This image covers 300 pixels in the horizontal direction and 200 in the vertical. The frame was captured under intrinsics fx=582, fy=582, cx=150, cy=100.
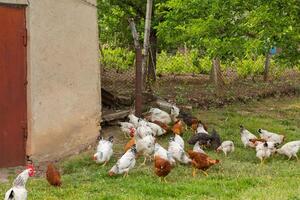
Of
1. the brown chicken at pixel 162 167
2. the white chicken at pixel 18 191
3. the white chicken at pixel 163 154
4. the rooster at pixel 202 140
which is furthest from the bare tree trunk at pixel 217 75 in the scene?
the white chicken at pixel 18 191

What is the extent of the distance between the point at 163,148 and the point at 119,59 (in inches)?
506

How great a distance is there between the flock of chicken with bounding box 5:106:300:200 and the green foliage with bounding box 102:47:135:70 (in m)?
7.89

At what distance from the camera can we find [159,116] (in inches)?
537

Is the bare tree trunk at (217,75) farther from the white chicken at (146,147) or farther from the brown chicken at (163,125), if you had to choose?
the white chicken at (146,147)

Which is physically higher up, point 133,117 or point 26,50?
point 26,50

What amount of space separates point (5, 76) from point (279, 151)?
530 centimetres

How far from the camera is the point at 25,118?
397 inches

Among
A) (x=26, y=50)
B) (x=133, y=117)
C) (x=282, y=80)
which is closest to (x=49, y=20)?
(x=26, y=50)

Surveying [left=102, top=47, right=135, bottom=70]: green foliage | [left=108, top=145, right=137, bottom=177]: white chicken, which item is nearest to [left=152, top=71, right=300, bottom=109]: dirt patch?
[left=102, top=47, right=135, bottom=70]: green foliage

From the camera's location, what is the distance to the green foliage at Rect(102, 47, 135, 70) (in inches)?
863

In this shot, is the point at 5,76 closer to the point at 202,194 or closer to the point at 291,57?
the point at 202,194

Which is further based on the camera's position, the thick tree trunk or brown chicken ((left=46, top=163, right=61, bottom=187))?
the thick tree trunk

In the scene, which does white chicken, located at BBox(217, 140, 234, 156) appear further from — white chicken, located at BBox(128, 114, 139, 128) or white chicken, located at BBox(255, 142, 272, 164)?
white chicken, located at BBox(128, 114, 139, 128)

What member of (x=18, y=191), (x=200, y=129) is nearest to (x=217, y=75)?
(x=200, y=129)
